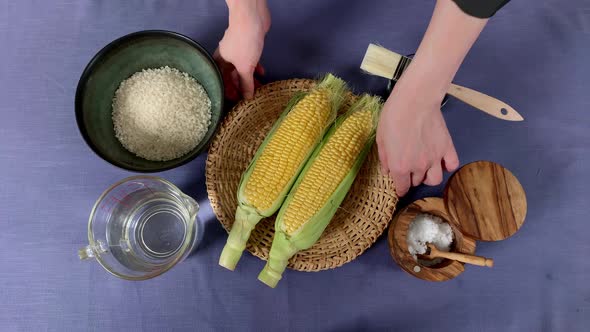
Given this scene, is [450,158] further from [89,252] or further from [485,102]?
[89,252]

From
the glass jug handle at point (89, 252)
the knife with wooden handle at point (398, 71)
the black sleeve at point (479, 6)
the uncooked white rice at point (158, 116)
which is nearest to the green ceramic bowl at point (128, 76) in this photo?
the uncooked white rice at point (158, 116)

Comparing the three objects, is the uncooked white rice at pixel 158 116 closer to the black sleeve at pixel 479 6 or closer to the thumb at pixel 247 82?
the thumb at pixel 247 82

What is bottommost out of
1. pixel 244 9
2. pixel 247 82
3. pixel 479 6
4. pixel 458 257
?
pixel 458 257

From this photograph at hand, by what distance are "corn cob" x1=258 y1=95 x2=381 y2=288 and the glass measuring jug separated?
0.17 meters

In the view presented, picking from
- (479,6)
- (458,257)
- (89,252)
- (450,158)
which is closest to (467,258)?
(458,257)

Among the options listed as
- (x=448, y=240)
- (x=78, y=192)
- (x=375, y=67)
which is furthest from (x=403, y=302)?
(x=78, y=192)

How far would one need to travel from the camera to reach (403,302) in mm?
809

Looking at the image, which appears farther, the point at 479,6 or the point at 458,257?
the point at 458,257

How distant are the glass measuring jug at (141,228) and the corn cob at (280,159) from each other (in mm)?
92

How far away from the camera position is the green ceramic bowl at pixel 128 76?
71 centimetres

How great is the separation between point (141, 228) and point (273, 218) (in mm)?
271

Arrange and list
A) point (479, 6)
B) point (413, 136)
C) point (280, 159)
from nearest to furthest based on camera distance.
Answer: point (479, 6), point (413, 136), point (280, 159)

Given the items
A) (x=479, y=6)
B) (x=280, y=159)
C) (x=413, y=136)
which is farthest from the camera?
(x=280, y=159)

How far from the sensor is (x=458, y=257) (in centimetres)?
71
